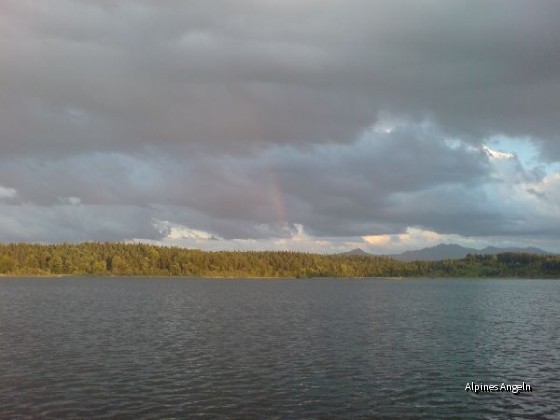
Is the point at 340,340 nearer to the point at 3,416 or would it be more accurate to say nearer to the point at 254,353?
the point at 254,353

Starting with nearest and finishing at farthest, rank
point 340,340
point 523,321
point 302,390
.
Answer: point 302,390 → point 340,340 → point 523,321

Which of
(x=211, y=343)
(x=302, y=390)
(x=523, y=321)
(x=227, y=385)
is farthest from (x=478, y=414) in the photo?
(x=523, y=321)

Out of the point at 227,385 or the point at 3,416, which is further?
the point at 227,385

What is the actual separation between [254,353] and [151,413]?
2803cm

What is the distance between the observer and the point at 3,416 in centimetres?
4181

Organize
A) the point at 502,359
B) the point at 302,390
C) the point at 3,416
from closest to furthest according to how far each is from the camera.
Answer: the point at 3,416 < the point at 302,390 < the point at 502,359

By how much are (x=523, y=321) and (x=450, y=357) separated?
58788mm

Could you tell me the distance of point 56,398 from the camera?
1854 inches

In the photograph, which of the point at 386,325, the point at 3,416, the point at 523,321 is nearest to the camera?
the point at 3,416

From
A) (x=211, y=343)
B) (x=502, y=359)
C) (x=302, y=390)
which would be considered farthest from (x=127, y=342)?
(x=502, y=359)

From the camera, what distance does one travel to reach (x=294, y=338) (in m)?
85.3

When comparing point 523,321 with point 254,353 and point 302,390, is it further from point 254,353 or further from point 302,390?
point 302,390

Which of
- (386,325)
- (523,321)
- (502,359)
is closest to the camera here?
(502,359)

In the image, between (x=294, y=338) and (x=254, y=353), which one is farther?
(x=294, y=338)
